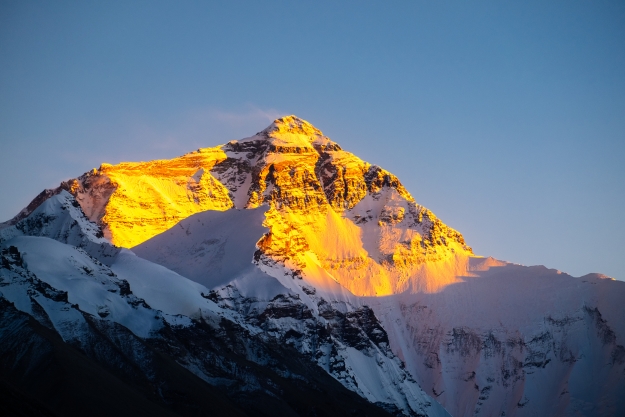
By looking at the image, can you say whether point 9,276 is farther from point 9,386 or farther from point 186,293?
point 186,293

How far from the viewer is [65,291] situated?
154 m

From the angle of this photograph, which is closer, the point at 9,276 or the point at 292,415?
the point at 9,276

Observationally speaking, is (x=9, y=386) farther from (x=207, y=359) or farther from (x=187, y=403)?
(x=207, y=359)

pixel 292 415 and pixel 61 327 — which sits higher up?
pixel 61 327

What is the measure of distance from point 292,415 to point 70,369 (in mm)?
43478

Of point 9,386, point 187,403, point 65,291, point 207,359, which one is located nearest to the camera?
point 9,386

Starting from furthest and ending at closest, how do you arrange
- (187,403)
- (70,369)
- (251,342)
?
1. (251,342)
2. (187,403)
3. (70,369)

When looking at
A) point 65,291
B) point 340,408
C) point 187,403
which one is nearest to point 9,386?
point 187,403

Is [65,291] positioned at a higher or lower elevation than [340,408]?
higher

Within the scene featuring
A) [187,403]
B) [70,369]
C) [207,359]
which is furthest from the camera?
[207,359]

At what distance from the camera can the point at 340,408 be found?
175375mm

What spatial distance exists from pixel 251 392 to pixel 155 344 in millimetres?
17169

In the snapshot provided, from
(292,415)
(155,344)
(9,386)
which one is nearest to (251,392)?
(292,415)

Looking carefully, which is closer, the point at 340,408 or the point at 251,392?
the point at 251,392
